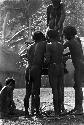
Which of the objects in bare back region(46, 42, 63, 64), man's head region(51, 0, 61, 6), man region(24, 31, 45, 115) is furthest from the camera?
man's head region(51, 0, 61, 6)

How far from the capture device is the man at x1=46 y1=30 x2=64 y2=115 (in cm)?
829

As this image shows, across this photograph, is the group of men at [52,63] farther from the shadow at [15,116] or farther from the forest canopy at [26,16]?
the forest canopy at [26,16]

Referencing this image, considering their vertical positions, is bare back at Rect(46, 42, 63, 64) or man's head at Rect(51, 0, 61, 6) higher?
man's head at Rect(51, 0, 61, 6)

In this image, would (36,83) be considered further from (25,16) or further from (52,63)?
(25,16)

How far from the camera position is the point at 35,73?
28.1 ft

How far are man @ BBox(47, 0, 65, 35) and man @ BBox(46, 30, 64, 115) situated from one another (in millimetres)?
1363

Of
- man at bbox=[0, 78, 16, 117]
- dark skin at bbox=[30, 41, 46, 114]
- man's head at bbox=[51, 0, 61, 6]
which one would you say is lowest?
man at bbox=[0, 78, 16, 117]

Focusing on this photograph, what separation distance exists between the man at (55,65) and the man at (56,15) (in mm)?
1363

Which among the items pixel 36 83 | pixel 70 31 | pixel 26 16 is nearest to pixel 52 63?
pixel 36 83

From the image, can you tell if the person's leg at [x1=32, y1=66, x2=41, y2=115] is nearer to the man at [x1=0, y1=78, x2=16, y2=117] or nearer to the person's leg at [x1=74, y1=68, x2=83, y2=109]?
the man at [x1=0, y1=78, x2=16, y2=117]

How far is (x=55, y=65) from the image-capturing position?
8320 millimetres

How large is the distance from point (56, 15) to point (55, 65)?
2.32 metres

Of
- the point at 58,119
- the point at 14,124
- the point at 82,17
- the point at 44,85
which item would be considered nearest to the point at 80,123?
the point at 58,119

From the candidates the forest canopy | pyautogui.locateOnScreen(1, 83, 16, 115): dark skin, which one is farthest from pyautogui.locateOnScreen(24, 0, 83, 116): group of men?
the forest canopy
